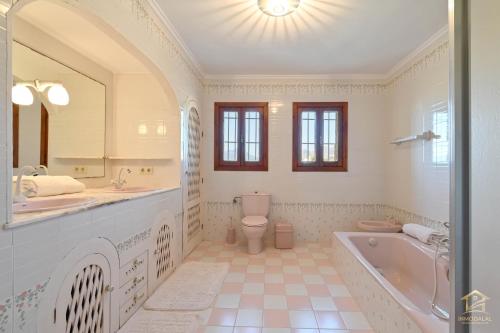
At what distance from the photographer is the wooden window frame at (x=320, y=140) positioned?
359 centimetres

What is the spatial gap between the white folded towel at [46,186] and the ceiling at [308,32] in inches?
65.4

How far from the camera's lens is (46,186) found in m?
1.79

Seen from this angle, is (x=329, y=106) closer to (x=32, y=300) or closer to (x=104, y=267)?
(x=104, y=267)

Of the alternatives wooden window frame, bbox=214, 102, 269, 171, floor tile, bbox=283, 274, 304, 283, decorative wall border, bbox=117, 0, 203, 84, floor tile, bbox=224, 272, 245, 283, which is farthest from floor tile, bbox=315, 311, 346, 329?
decorative wall border, bbox=117, 0, 203, 84

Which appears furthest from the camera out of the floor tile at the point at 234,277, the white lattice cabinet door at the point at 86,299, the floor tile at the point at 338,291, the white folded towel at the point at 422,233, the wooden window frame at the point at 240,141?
the wooden window frame at the point at 240,141

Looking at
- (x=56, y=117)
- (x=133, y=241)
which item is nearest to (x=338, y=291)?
(x=133, y=241)

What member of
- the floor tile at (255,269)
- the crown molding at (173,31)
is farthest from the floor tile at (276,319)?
the crown molding at (173,31)

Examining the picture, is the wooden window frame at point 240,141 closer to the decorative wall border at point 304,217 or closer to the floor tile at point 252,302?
the decorative wall border at point 304,217

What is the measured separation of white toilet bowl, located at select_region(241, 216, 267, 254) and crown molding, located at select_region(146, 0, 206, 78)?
215 centimetres

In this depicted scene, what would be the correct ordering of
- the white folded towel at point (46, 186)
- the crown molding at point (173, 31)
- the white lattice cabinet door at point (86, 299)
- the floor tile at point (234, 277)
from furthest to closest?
the floor tile at point (234, 277) < the crown molding at point (173, 31) < the white folded towel at point (46, 186) < the white lattice cabinet door at point (86, 299)

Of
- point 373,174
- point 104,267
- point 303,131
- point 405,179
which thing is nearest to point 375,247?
point 405,179

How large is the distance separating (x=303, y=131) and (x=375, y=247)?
183 centimetres

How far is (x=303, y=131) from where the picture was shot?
143 inches

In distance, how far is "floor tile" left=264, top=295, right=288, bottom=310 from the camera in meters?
1.96
